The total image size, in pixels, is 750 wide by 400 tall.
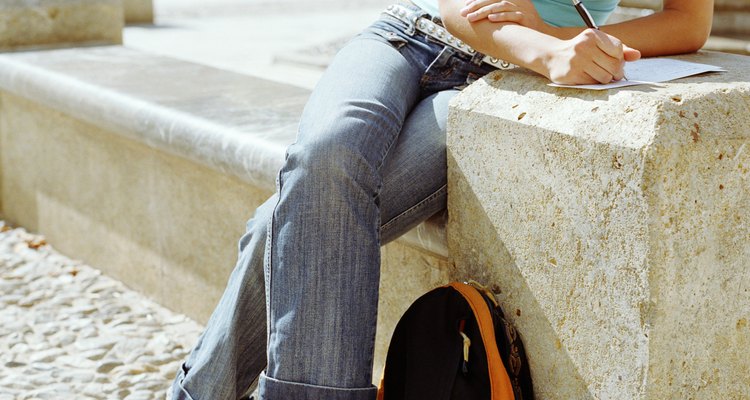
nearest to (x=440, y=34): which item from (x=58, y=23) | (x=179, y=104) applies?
(x=179, y=104)

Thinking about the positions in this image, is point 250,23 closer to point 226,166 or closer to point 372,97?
point 226,166

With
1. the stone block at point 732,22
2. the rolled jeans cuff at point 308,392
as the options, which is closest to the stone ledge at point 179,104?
the rolled jeans cuff at point 308,392

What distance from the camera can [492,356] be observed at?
193 cm

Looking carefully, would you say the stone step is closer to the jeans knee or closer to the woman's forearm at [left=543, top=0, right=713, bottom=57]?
the woman's forearm at [left=543, top=0, right=713, bottom=57]

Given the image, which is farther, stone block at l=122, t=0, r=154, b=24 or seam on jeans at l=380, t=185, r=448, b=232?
stone block at l=122, t=0, r=154, b=24

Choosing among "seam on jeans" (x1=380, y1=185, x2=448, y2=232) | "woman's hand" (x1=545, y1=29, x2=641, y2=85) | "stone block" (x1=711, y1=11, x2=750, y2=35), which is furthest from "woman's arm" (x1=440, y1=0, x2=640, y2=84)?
"stone block" (x1=711, y1=11, x2=750, y2=35)

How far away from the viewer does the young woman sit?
1982mm

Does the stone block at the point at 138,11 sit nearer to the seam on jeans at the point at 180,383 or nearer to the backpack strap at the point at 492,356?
the seam on jeans at the point at 180,383

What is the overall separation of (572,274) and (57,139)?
8.97 ft

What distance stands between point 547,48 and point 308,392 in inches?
31.7

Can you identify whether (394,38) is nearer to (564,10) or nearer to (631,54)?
(564,10)

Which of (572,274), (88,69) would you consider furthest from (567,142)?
(88,69)

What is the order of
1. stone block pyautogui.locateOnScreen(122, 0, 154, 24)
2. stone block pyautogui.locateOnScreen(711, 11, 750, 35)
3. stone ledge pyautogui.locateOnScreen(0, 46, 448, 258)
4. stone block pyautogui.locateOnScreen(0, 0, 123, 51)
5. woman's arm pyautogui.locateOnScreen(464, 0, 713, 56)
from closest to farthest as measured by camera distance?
woman's arm pyautogui.locateOnScreen(464, 0, 713, 56)
stone ledge pyautogui.locateOnScreen(0, 46, 448, 258)
stone block pyautogui.locateOnScreen(0, 0, 123, 51)
stone block pyautogui.locateOnScreen(711, 11, 750, 35)
stone block pyautogui.locateOnScreen(122, 0, 154, 24)

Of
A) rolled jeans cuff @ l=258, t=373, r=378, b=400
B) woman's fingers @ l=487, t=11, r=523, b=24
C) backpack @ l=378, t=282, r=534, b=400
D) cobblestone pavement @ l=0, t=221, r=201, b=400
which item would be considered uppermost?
woman's fingers @ l=487, t=11, r=523, b=24
